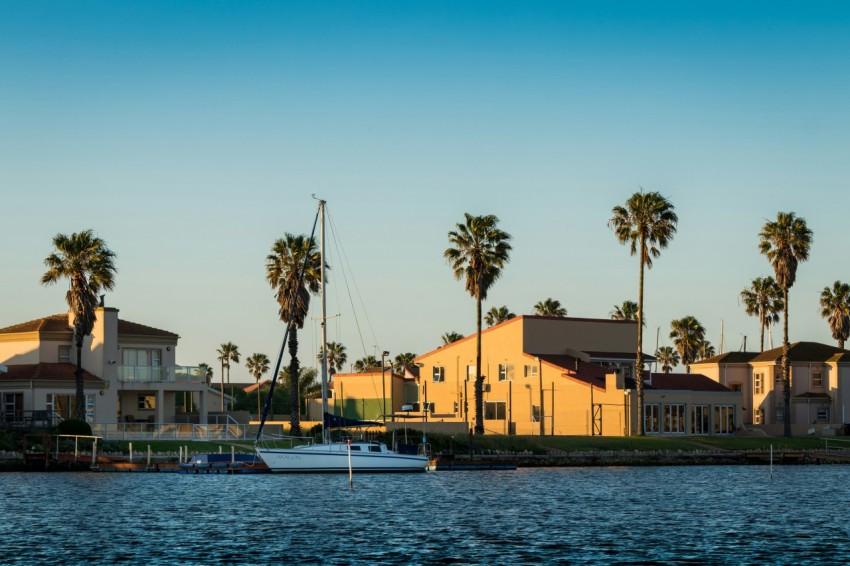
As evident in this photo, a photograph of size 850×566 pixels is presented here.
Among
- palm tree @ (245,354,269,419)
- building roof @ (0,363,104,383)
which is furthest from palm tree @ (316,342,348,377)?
building roof @ (0,363,104,383)

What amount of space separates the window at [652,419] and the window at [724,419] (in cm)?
687

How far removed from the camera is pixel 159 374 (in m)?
92.0

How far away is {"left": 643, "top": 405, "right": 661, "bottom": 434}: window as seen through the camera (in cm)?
10100

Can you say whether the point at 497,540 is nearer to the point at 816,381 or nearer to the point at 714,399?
the point at 714,399

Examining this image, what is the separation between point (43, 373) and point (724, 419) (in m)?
54.7

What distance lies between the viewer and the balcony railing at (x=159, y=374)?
9038 cm

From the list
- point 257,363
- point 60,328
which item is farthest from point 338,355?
point 60,328

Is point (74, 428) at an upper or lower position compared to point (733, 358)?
lower

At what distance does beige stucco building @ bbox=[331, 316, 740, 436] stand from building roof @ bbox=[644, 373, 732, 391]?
8 cm

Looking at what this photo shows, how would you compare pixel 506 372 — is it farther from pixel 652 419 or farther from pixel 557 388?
pixel 652 419

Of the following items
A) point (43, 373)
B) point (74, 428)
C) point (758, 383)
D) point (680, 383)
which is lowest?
point (74, 428)

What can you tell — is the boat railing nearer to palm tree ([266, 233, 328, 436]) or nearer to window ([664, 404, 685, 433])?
palm tree ([266, 233, 328, 436])

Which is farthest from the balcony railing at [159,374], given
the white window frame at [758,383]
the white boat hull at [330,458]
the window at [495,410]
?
the white window frame at [758,383]

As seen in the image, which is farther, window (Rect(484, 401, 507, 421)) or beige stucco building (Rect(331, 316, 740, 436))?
window (Rect(484, 401, 507, 421))
